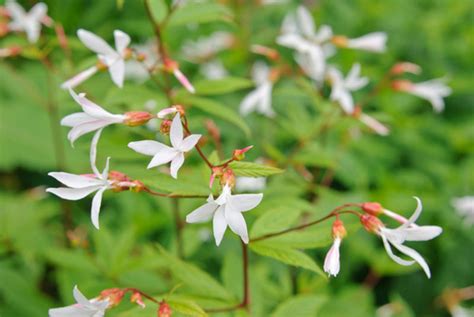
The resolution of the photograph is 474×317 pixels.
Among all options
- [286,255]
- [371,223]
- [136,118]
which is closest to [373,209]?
[371,223]

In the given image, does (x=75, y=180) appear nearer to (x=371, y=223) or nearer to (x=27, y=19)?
(x=371, y=223)

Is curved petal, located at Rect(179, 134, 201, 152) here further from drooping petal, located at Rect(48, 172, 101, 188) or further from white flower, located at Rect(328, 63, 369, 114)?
white flower, located at Rect(328, 63, 369, 114)

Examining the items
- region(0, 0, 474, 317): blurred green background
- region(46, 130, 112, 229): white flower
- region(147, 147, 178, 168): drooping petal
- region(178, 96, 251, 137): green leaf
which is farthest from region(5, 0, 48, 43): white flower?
region(147, 147, 178, 168): drooping petal

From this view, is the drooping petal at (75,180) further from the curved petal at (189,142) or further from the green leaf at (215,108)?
the green leaf at (215,108)

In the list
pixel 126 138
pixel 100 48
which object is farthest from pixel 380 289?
pixel 100 48

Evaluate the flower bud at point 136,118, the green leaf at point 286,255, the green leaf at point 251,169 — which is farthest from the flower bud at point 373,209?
the flower bud at point 136,118

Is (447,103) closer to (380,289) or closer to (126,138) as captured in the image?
(380,289)
